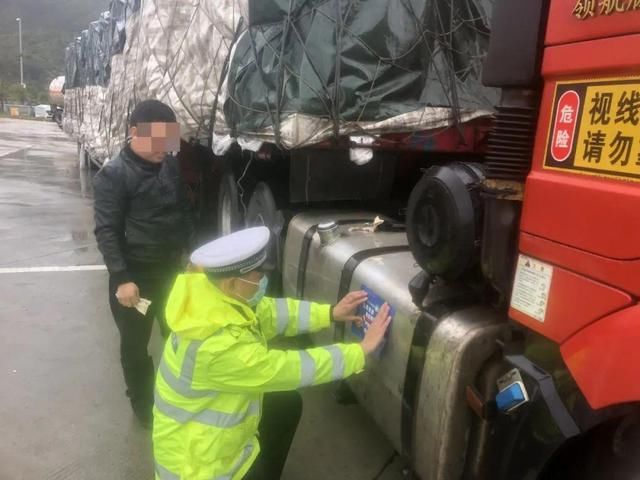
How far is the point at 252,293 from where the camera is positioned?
211 cm

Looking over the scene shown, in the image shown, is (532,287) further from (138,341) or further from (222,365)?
(138,341)

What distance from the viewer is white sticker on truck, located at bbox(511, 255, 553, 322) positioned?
1618 mm

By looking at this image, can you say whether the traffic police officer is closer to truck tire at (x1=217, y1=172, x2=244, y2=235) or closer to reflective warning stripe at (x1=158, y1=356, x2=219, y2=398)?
reflective warning stripe at (x1=158, y1=356, x2=219, y2=398)

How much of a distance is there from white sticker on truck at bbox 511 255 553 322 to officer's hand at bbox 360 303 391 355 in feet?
1.89

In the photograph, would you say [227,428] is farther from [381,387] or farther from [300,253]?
[300,253]

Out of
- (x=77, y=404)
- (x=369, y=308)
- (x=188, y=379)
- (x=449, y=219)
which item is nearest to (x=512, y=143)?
(x=449, y=219)

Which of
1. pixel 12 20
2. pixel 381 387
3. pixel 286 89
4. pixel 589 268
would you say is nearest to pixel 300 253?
pixel 286 89

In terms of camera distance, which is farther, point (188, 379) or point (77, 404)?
point (77, 404)

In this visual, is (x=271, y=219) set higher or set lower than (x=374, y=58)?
lower

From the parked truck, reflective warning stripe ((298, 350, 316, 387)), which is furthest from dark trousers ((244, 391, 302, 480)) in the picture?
reflective warning stripe ((298, 350, 316, 387))

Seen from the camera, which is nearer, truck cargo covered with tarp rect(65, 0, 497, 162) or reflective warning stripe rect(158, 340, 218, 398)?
reflective warning stripe rect(158, 340, 218, 398)

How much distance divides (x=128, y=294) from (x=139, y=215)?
43 centimetres

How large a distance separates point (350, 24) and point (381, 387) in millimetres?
1807

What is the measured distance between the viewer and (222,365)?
1.93 m
